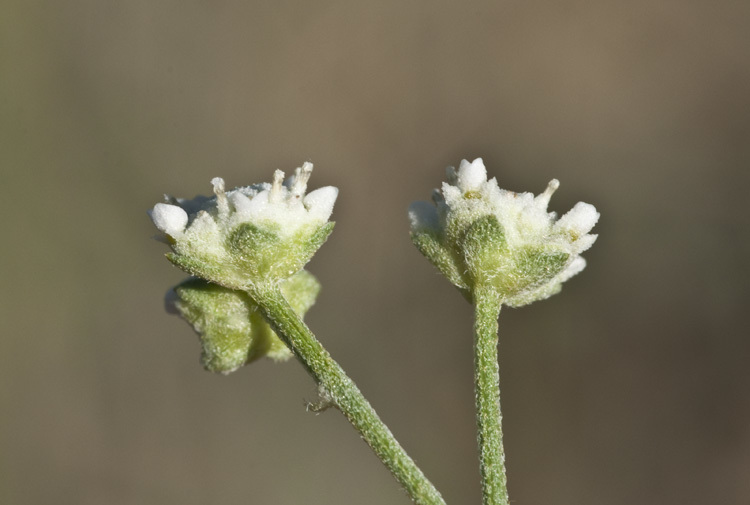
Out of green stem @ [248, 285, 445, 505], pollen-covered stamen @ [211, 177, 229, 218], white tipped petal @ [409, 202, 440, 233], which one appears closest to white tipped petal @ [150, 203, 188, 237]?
pollen-covered stamen @ [211, 177, 229, 218]

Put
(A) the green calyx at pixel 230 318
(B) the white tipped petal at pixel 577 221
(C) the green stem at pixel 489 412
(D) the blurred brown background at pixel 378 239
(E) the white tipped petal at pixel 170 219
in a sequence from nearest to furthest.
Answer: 1. (C) the green stem at pixel 489 412
2. (E) the white tipped petal at pixel 170 219
3. (B) the white tipped petal at pixel 577 221
4. (A) the green calyx at pixel 230 318
5. (D) the blurred brown background at pixel 378 239

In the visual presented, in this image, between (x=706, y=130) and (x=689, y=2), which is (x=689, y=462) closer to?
(x=706, y=130)

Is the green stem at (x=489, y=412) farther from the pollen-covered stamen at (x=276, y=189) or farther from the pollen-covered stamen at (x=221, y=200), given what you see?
the pollen-covered stamen at (x=221, y=200)

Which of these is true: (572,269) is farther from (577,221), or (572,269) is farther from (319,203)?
(319,203)

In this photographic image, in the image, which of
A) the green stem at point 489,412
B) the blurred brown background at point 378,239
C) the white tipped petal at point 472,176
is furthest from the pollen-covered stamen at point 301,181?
the blurred brown background at point 378,239

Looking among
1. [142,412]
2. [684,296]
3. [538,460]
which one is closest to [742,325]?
[684,296]
